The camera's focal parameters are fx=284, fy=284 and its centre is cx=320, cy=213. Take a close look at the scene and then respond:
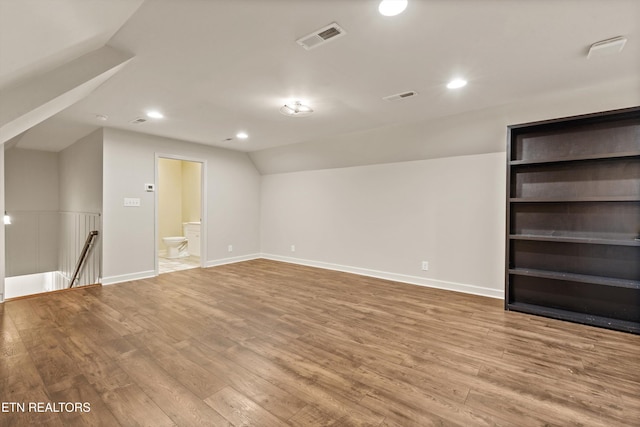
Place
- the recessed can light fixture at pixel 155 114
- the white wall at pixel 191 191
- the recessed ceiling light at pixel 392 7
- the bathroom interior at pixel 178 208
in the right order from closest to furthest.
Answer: the recessed ceiling light at pixel 392 7 < the recessed can light fixture at pixel 155 114 < the bathroom interior at pixel 178 208 < the white wall at pixel 191 191

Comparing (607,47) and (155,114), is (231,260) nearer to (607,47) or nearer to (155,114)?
(155,114)

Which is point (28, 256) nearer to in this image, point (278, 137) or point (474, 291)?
point (278, 137)

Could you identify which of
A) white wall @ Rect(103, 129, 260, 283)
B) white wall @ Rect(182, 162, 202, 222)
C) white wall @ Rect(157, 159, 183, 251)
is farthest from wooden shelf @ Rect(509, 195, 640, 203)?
white wall @ Rect(157, 159, 183, 251)

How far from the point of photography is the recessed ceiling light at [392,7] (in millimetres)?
1609

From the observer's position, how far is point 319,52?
7.13 feet

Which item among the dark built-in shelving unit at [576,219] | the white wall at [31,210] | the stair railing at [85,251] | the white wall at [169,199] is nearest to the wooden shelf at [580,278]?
the dark built-in shelving unit at [576,219]

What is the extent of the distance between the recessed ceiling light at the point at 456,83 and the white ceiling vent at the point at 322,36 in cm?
133

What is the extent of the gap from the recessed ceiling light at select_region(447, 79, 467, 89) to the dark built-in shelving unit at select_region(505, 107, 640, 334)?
1041 millimetres

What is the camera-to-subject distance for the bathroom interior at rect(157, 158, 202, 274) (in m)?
6.95

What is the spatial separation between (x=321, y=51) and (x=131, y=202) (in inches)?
161

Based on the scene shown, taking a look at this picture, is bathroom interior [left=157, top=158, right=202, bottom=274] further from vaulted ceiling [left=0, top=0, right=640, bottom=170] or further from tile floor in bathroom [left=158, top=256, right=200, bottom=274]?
vaulted ceiling [left=0, top=0, right=640, bottom=170]

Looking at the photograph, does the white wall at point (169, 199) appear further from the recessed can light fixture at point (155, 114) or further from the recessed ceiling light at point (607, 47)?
the recessed ceiling light at point (607, 47)

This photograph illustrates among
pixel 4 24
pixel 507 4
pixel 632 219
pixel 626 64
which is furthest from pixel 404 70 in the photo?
pixel 632 219

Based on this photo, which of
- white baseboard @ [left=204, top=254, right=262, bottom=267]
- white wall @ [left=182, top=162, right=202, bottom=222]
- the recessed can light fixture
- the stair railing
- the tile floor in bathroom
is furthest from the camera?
white wall @ [left=182, top=162, right=202, bottom=222]
